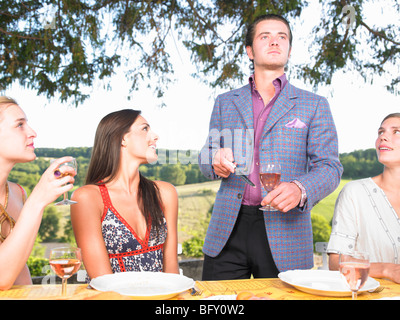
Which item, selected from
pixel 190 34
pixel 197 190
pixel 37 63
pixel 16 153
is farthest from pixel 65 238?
pixel 16 153

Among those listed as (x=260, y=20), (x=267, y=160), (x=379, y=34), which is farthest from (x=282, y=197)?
(x=379, y=34)

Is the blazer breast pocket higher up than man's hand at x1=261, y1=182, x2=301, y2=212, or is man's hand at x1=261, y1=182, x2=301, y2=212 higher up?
the blazer breast pocket

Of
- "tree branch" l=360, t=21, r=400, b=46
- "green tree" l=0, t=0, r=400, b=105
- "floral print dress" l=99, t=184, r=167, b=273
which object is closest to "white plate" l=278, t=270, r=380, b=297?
"floral print dress" l=99, t=184, r=167, b=273

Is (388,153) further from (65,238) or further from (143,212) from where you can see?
(65,238)

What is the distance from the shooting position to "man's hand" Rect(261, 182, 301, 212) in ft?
5.97

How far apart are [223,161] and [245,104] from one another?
1.63 feet

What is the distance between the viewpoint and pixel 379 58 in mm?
4684

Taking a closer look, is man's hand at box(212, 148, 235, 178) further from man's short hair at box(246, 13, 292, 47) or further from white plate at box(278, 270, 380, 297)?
man's short hair at box(246, 13, 292, 47)

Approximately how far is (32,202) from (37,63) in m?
3.12

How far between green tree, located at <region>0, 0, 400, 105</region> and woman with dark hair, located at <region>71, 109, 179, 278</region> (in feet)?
6.93

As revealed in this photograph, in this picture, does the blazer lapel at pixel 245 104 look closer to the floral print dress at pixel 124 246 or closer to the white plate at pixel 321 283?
the floral print dress at pixel 124 246

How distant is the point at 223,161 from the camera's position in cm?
199

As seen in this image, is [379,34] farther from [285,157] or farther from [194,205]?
[194,205]
